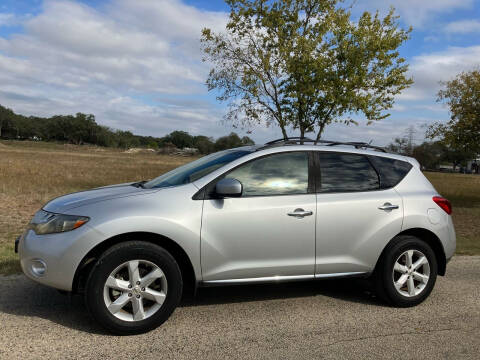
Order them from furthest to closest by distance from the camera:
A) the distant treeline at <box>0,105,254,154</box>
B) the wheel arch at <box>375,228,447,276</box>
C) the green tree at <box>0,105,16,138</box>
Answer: the distant treeline at <box>0,105,254,154</box>, the green tree at <box>0,105,16,138</box>, the wheel arch at <box>375,228,447,276</box>

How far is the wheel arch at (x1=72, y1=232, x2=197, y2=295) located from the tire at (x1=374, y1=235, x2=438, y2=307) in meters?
1.93

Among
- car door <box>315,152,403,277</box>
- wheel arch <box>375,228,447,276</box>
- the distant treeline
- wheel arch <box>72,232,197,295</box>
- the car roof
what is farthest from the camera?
the distant treeline

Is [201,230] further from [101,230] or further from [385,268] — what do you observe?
[385,268]

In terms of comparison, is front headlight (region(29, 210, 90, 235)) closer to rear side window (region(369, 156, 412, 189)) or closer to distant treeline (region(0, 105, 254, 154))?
rear side window (region(369, 156, 412, 189))

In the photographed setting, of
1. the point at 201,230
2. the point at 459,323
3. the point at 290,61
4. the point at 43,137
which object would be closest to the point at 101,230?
the point at 201,230

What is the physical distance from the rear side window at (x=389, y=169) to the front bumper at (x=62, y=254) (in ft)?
9.53

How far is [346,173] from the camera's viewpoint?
4.60 m

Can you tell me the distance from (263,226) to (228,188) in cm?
50

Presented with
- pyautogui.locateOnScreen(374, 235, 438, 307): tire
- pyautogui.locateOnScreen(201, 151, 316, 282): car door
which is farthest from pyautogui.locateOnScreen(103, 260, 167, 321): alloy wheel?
pyautogui.locateOnScreen(374, 235, 438, 307): tire

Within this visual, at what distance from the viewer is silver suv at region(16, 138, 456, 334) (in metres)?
3.68

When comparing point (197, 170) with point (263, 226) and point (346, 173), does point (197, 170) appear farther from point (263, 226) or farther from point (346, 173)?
point (346, 173)

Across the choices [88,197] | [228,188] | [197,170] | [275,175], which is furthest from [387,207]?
[88,197]

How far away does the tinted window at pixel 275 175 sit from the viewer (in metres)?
4.18

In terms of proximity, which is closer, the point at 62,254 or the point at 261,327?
the point at 62,254
